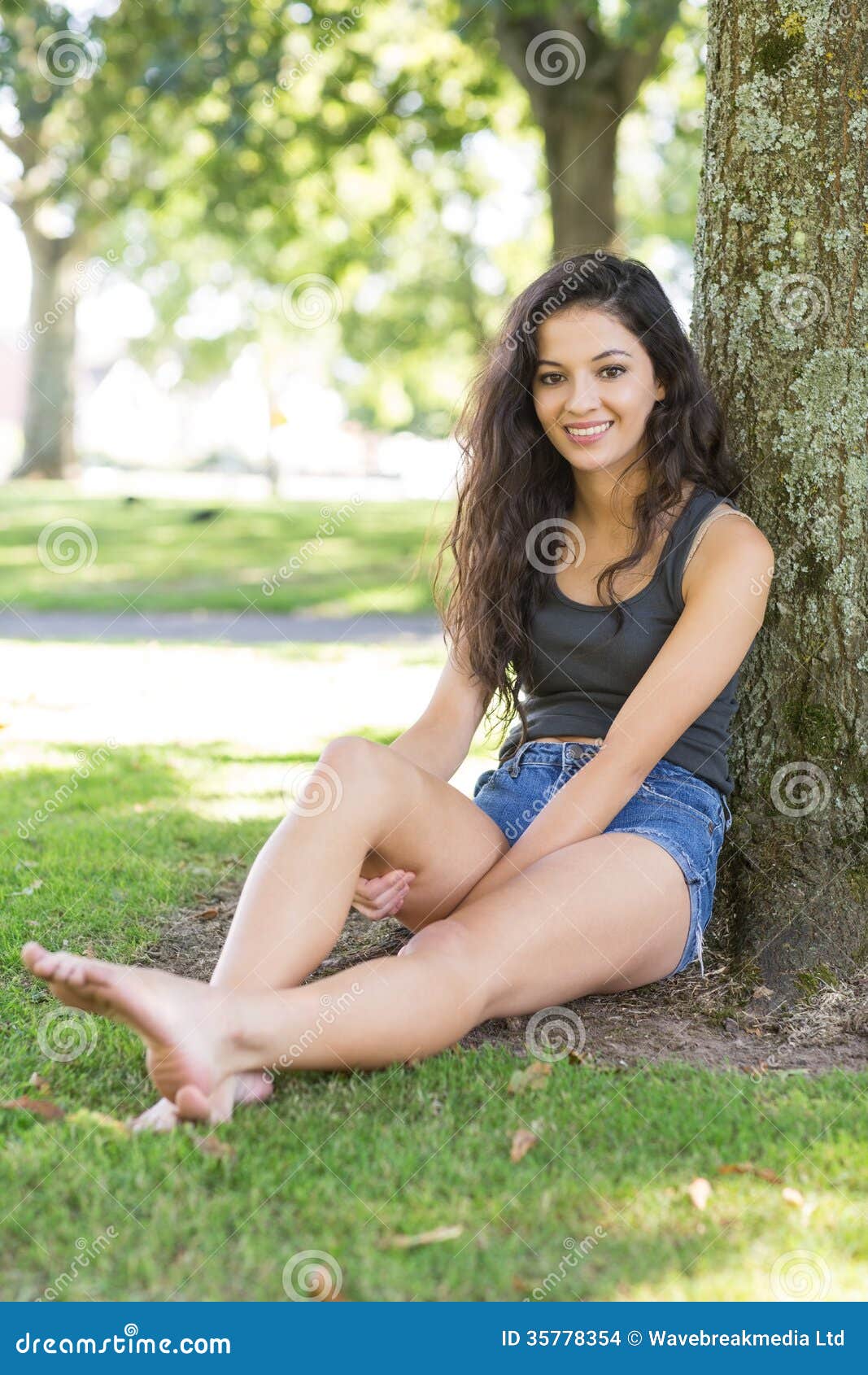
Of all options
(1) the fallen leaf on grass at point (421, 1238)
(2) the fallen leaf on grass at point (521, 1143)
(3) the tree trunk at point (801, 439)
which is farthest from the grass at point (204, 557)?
(1) the fallen leaf on grass at point (421, 1238)

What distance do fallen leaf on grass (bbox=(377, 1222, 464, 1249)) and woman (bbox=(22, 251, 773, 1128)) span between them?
1.37 ft

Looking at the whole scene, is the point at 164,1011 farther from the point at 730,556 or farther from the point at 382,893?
the point at 730,556

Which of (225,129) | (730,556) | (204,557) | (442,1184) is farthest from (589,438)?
(204,557)

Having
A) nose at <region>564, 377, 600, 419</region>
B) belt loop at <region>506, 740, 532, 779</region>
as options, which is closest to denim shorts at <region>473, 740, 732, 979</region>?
belt loop at <region>506, 740, 532, 779</region>

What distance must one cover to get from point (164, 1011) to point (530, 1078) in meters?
0.78

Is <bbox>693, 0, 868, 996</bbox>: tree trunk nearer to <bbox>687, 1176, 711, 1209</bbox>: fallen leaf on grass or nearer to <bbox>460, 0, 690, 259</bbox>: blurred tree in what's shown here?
<bbox>687, 1176, 711, 1209</bbox>: fallen leaf on grass

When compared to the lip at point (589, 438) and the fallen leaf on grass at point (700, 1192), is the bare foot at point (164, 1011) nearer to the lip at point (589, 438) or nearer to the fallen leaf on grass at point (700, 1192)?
the fallen leaf on grass at point (700, 1192)

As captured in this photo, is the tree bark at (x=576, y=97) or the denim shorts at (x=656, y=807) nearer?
the denim shorts at (x=656, y=807)

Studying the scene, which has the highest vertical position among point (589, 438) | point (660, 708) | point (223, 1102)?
point (589, 438)

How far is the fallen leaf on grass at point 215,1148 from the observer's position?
2254 mm

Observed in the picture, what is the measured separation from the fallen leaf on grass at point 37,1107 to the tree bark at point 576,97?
9101mm

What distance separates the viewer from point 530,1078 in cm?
260

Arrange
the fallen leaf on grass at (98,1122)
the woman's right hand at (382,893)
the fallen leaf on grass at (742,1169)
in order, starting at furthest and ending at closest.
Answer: the woman's right hand at (382,893) → the fallen leaf on grass at (98,1122) → the fallen leaf on grass at (742,1169)

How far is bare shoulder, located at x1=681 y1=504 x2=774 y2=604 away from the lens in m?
2.87
